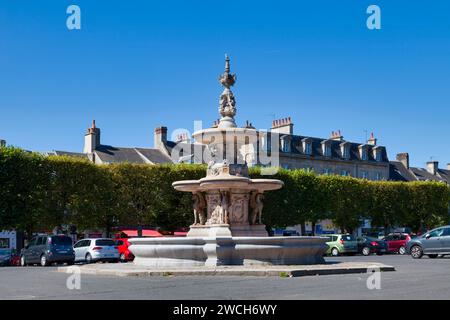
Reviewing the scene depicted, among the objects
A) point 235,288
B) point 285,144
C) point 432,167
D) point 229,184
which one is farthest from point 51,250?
point 432,167

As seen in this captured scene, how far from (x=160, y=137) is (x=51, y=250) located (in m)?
38.3

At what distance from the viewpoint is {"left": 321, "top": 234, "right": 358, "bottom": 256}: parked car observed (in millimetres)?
43906

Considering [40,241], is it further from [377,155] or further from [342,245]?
[377,155]

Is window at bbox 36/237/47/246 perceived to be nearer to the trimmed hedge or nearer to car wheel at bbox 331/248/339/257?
the trimmed hedge

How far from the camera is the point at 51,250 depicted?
32.8m

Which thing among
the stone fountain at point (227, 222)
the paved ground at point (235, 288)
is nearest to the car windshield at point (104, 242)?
the stone fountain at point (227, 222)

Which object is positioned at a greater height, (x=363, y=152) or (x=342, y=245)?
(x=363, y=152)

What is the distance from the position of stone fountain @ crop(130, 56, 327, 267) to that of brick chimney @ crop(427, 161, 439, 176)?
2771 inches

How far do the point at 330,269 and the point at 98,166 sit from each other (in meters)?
30.2

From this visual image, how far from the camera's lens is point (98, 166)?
46188 mm

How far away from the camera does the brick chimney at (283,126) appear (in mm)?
74625

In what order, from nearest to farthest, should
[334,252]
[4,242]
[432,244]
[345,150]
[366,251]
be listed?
[432,244], [334,252], [366,251], [4,242], [345,150]

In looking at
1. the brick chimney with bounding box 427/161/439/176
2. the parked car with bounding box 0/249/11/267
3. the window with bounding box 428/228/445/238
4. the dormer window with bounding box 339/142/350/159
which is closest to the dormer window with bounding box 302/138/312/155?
the dormer window with bounding box 339/142/350/159
